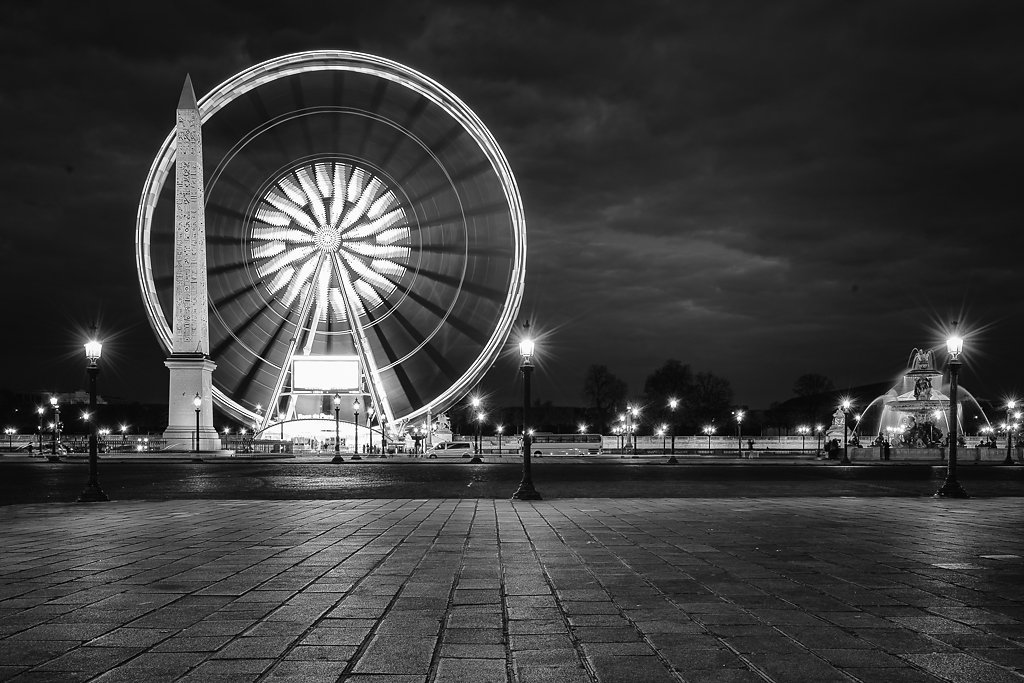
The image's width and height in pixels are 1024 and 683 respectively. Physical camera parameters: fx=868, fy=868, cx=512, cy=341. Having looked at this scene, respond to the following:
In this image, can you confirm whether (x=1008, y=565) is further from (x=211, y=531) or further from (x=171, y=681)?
(x=211, y=531)

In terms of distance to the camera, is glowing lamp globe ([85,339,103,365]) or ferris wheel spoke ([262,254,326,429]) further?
ferris wheel spoke ([262,254,326,429])

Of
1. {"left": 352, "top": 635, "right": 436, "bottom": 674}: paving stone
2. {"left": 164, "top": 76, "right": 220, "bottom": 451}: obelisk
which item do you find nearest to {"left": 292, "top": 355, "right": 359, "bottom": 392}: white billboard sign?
{"left": 164, "top": 76, "right": 220, "bottom": 451}: obelisk

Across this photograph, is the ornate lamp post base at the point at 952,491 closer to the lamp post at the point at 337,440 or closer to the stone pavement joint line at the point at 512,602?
the stone pavement joint line at the point at 512,602

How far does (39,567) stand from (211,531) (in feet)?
9.15

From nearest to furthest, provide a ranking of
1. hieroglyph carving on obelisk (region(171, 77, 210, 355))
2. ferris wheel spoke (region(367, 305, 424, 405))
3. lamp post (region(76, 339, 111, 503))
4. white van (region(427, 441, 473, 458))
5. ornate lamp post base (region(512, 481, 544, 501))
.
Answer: lamp post (region(76, 339, 111, 503)) < ornate lamp post base (region(512, 481, 544, 501)) < hieroglyph carving on obelisk (region(171, 77, 210, 355)) < ferris wheel spoke (region(367, 305, 424, 405)) < white van (region(427, 441, 473, 458))

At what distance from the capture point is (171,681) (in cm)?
389

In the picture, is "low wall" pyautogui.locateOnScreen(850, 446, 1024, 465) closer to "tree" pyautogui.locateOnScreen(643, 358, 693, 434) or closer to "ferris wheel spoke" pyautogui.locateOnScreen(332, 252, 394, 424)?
"ferris wheel spoke" pyautogui.locateOnScreen(332, 252, 394, 424)

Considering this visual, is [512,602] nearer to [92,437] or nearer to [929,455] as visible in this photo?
[92,437]

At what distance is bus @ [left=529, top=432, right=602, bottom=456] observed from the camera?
166 feet

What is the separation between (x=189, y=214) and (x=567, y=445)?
24914 mm

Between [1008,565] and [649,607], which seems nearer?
[649,607]

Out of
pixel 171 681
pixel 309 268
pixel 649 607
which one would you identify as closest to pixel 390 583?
pixel 649 607

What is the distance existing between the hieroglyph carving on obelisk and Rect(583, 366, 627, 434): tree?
62202 mm

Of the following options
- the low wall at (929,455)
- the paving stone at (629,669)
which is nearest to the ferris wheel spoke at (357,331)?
the low wall at (929,455)
